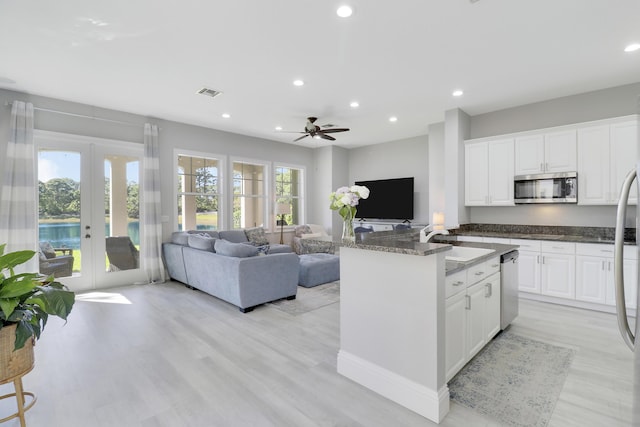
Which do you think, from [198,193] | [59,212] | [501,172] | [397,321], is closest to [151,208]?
[198,193]

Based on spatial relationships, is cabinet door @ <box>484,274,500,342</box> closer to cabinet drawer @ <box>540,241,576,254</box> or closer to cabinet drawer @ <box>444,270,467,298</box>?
cabinet drawer @ <box>444,270,467,298</box>

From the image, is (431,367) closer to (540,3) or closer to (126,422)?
(126,422)

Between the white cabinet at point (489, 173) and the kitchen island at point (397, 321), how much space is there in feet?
9.79

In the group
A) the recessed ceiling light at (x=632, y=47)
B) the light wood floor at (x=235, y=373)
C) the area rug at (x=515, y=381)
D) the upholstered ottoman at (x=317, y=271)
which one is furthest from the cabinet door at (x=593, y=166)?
the upholstered ottoman at (x=317, y=271)

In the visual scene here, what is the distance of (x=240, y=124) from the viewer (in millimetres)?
5887

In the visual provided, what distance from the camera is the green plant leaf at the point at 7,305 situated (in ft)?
4.77

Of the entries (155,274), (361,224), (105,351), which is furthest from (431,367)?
(361,224)

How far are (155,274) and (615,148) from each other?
23.2 feet

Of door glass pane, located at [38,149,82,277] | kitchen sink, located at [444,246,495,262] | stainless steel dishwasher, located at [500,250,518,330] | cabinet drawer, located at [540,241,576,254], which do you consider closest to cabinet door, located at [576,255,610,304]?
cabinet drawer, located at [540,241,576,254]

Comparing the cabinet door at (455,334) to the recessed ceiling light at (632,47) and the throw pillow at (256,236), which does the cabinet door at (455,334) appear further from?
the throw pillow at (256,236)

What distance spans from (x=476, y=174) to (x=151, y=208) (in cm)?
556

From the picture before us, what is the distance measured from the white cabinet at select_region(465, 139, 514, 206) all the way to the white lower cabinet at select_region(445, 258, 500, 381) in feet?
8.01

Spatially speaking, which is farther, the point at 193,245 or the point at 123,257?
the point at 123,257

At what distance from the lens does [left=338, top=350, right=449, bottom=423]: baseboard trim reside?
185 cm
